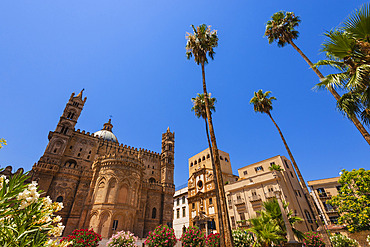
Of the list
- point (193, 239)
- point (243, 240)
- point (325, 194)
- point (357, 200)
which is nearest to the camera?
point (243, 240)

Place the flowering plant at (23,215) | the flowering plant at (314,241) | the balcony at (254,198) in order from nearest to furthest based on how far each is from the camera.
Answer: the flowering plant at (23,215)
the flowering plant at (314,241)
the balcony at (254,198)

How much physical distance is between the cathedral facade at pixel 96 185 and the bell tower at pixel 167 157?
4.22ft

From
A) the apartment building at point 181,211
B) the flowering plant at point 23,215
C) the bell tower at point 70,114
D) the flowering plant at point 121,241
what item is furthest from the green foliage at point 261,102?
the bell tower at point 70,114

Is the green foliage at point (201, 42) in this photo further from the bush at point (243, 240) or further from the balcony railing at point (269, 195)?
the balcony railing at point (269, 195)

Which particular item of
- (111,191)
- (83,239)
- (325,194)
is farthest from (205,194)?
(83,239)

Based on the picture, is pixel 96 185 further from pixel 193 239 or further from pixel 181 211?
pixel 181 211

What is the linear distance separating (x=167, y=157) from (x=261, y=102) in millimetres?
28178

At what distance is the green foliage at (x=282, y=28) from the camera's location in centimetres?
1879

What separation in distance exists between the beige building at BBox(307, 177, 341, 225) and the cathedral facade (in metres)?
32.4

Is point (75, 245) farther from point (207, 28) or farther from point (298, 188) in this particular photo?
point (298, 188)

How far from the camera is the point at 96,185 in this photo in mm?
30906

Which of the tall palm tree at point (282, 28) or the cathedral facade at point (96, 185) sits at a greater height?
the tall palm tree at point (282, 28)

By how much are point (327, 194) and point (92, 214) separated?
152 feet

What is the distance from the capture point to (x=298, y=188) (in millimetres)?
33688
